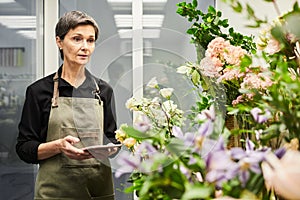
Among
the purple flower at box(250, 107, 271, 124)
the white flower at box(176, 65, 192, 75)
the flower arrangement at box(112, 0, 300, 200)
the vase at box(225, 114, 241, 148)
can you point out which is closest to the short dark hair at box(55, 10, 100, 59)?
the white flower at box(176, 65, 192, 75)

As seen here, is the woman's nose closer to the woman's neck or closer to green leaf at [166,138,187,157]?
the woman's neck

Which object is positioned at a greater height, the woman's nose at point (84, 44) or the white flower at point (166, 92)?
the woman's nose at point (84, 44)

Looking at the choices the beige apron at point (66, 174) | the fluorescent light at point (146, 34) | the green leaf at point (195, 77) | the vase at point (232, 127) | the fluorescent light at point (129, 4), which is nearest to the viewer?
the vase at point (232, 127)

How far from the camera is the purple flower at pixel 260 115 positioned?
66 cm

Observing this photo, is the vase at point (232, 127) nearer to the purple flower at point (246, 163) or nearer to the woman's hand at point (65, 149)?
the purple flower at point (246, 163)

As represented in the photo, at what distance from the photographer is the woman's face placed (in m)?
2.24

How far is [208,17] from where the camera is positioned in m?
1.50

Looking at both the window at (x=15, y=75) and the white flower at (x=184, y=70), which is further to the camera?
the window at (x=15, y=75)

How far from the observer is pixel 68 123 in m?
2.36

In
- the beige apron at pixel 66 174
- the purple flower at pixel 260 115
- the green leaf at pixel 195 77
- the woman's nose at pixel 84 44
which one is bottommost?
the beige apron at pixel 66 174

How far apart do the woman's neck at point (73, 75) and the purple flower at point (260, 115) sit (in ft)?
5.43

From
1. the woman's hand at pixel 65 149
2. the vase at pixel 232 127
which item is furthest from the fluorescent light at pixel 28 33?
the vase at pixel 232 127

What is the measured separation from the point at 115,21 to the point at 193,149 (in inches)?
105

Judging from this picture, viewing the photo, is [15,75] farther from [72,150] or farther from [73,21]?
[72,150]
